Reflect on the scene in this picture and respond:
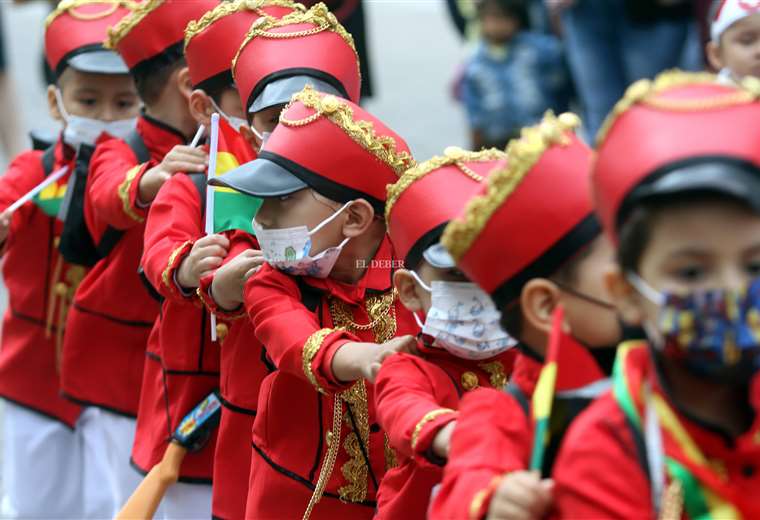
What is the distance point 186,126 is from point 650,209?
8.74 ft

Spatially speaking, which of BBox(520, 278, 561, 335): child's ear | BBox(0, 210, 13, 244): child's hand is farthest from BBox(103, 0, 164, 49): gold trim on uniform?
BBox(520, 278, 561, 335): child's ear

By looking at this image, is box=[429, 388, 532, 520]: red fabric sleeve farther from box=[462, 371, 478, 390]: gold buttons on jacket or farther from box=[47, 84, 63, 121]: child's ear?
box=[47, 84, 63, 121]: child's ear

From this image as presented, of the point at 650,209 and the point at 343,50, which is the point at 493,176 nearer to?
the point at 650,209

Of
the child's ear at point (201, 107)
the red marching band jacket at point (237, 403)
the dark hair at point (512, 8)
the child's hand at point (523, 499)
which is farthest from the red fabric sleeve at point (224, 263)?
the dark hair at point (512, 8)

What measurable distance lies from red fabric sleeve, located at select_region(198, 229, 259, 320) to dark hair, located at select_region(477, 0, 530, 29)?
5645mm

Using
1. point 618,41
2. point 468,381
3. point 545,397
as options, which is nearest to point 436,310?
point 468,381

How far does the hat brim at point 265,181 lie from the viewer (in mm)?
3629

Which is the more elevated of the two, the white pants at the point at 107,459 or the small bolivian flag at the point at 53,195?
the small bolivian flag at the point at 53,195

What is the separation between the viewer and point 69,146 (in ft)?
16.7

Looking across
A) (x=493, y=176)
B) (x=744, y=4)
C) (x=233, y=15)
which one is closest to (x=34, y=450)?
(x=233, y=15)

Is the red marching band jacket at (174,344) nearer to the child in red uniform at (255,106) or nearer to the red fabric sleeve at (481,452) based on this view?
the child in red uniform at (255,106)

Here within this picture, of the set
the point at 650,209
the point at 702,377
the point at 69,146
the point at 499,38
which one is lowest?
the point at 499,38

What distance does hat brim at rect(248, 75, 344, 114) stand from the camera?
4.06 meters

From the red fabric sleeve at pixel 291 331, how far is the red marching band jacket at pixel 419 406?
0.23m
